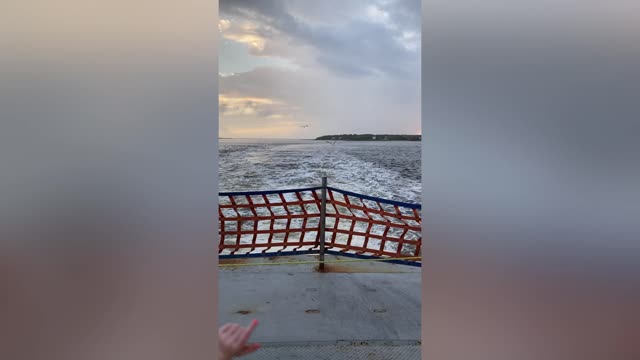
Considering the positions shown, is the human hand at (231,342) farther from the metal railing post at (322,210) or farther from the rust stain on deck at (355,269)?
the metal railing post at (322,210)

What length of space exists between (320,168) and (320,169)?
261mm

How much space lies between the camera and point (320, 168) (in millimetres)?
16062

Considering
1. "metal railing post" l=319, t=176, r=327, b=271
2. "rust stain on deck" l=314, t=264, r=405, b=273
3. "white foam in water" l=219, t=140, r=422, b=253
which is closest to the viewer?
"rust stain on deck" l=314, t=264, r=405, b=273

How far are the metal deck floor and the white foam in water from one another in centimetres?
585

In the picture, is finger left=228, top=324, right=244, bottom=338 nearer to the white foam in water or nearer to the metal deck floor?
the metal deck floor

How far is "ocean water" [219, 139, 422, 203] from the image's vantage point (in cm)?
1234

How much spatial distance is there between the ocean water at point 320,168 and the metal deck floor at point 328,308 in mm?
6155

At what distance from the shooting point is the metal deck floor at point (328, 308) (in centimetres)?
241

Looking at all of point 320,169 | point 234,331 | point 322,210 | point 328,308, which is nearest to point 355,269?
point 322,210

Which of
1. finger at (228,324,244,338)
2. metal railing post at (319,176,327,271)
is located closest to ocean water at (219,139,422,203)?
metal railing post at (319,176,327,271)

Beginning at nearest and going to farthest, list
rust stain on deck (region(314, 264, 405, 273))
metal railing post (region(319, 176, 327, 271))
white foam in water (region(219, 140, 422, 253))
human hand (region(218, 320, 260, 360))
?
human hand (region(218, 320, 260, 360)) < rust stain on deck (region(314, 264, 405, 273)) < metal railing post (region(319, 176, 327, 271)) < white foam in water (region(219, 140, 422, 253))

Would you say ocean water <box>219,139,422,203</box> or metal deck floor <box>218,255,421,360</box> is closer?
metal deck floor <box>218,255,421,360</box>
